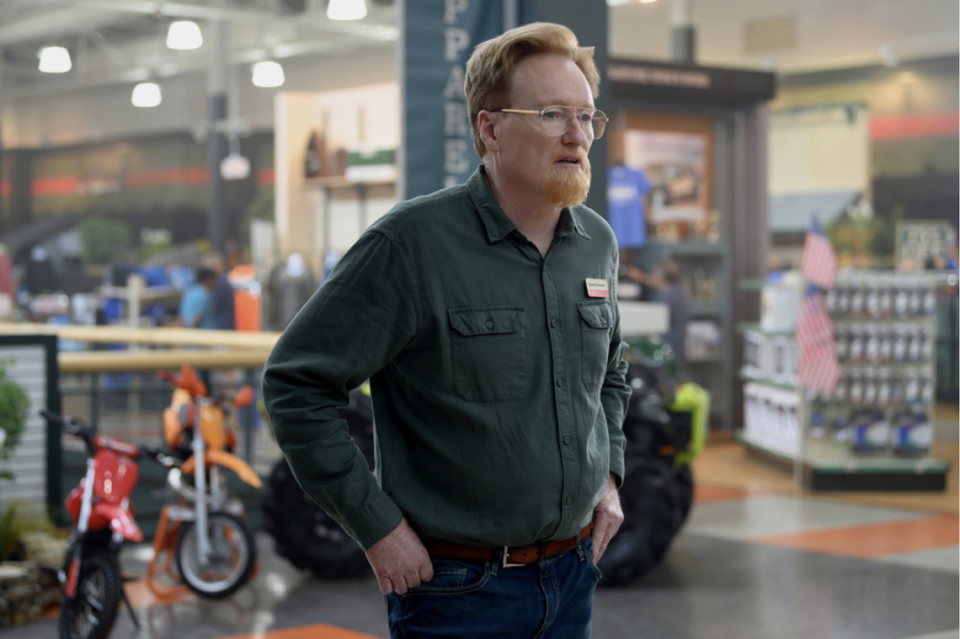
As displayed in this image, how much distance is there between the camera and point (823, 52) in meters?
23.3

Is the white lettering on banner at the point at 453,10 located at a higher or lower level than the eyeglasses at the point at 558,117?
higher

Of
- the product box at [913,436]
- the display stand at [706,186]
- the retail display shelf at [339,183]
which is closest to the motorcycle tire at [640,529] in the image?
the product box at [913,436]

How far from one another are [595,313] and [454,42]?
3.02 m

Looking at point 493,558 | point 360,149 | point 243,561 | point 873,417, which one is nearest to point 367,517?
point 493,558

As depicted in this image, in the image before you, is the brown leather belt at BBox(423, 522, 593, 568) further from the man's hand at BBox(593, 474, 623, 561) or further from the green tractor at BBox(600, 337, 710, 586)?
the green tractor at BBox(600, 337, 710, 586)

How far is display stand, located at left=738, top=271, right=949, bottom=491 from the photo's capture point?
9086 mm

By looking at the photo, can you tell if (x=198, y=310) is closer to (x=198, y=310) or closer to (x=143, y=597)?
(x=198, y=310)

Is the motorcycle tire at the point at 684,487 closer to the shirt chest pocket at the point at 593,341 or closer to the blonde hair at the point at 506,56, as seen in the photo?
the shirt chest pocket at the point at 593,341

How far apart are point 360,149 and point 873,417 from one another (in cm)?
774

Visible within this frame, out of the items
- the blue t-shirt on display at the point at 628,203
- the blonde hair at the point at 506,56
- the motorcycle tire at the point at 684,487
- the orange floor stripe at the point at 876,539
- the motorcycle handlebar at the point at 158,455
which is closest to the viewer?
the blonde hair at the point at 506,56

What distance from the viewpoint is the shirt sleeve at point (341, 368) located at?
1959 millimetres

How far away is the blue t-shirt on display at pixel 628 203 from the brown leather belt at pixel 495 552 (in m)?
10.1

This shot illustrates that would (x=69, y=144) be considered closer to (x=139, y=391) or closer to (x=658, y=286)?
(x=658, y=286)

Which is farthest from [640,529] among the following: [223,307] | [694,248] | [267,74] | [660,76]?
[267,74]
